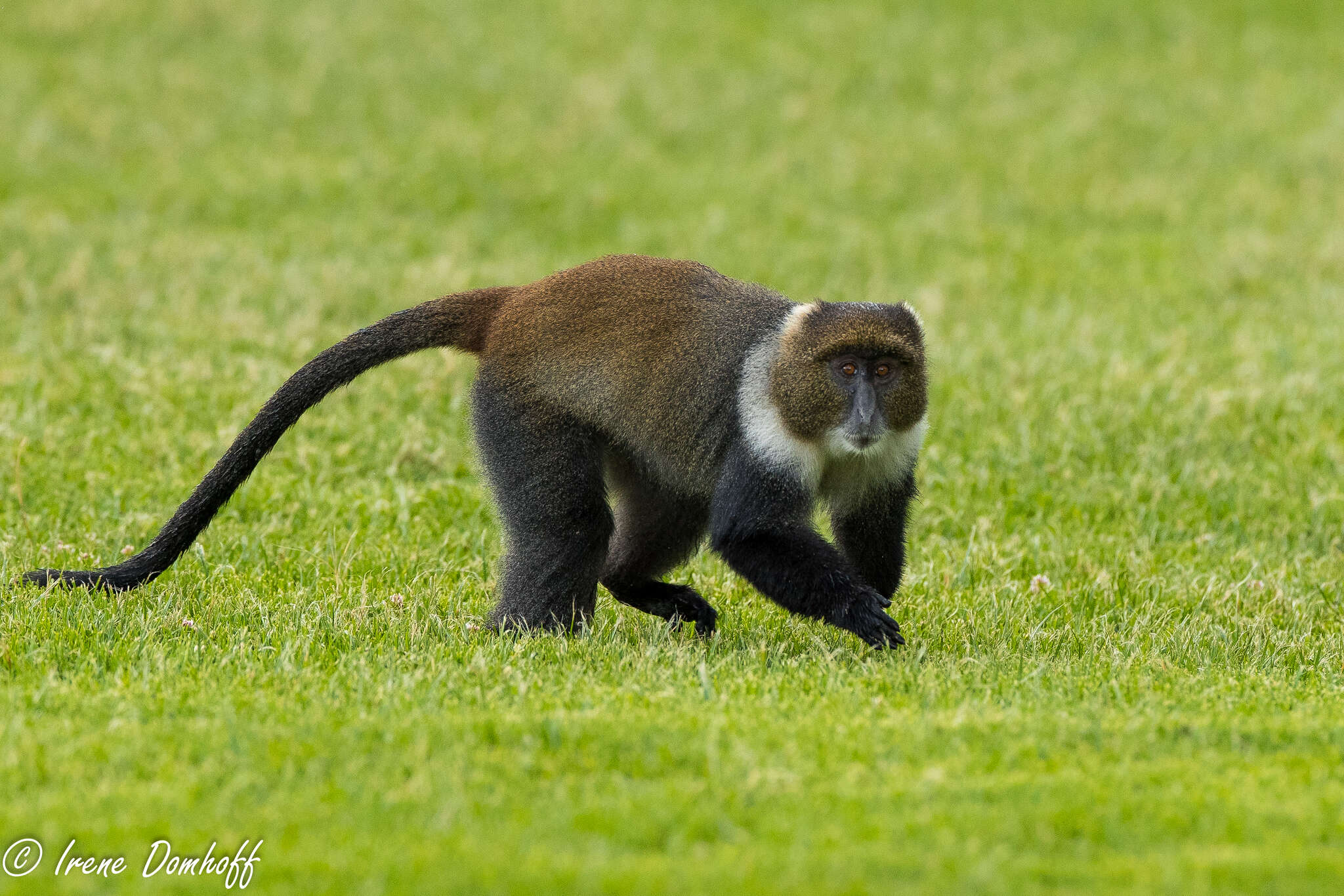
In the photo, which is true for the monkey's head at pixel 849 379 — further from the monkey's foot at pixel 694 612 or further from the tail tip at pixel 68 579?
the tail tip at pixel 68 579

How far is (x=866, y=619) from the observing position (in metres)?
5.84

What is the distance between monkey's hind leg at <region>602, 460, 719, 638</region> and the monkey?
58 millimetres

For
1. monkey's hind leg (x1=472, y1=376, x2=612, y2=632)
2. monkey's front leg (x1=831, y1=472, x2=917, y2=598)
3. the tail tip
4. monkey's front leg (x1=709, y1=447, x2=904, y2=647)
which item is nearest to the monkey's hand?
monkey's front leg (x1=709, y1=447, x2=904, y2=647)

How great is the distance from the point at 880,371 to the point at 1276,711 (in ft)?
6.42

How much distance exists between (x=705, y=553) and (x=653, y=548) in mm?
1214

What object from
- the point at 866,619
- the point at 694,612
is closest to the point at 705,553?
the point at 694,612

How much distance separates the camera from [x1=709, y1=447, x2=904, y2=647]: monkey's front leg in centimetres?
585

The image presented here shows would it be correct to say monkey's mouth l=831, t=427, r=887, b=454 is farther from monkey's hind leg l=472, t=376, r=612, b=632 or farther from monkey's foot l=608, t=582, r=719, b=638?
monkey's foot l=608, t=582, r=719, b=638

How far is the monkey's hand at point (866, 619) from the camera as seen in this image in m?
5.83

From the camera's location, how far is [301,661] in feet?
18.6
